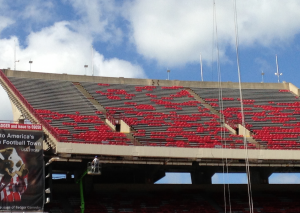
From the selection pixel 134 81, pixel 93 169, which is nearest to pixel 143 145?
pixel 93 169

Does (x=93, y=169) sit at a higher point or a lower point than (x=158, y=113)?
lower

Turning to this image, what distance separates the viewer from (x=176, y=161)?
1427 inches

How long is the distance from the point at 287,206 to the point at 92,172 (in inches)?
655

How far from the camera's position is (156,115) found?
43.5 metres

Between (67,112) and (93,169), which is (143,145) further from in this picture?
(67,112)

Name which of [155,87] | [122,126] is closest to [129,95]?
[155,87]

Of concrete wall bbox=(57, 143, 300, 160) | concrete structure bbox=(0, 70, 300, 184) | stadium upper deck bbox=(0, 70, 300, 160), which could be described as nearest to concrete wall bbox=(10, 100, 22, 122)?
concrete structure bbox=(0, 70, 300, 184)

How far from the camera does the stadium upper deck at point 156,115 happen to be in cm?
3603

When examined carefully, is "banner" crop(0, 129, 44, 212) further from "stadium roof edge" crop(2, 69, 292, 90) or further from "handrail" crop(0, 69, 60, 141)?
"stadium roof edge" crop(2, 69, 292, 90)

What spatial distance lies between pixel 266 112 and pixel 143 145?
15.9 meters

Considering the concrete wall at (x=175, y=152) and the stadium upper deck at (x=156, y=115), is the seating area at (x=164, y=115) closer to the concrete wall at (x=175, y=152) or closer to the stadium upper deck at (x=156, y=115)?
the stadium upper deck at (x=156, y=115)

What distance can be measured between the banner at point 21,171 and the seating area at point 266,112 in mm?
17270

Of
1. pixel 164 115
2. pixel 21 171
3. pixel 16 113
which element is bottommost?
pixel 21 171

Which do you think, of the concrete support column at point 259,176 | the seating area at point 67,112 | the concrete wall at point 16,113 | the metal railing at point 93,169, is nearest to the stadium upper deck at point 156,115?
the seating area at point 67,112
